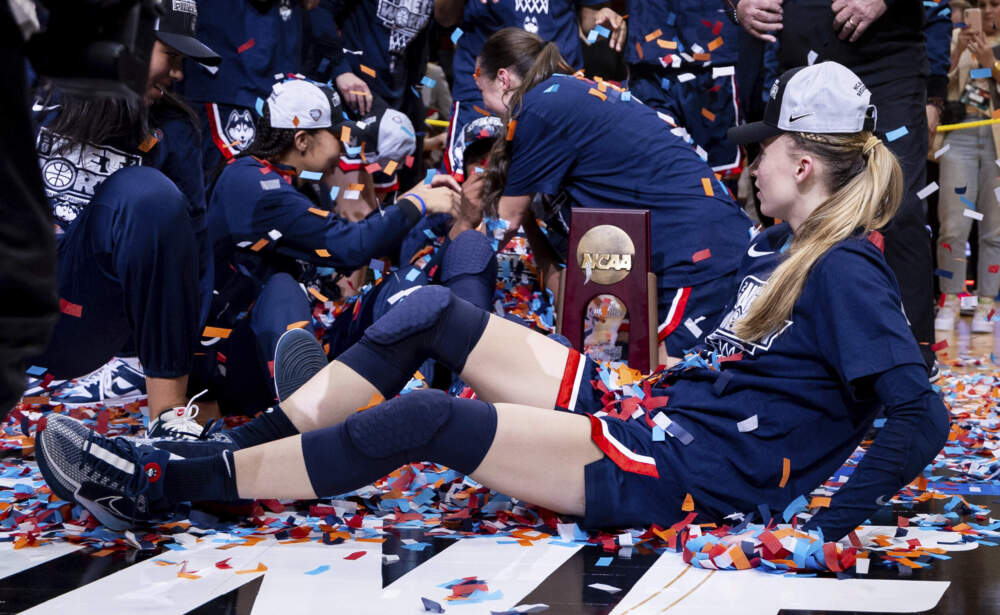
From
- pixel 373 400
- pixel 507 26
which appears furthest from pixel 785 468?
pixel 507 26

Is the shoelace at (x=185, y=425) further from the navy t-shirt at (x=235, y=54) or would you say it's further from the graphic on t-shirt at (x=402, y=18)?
the graphic on t-shirt at (x=402, y=18)

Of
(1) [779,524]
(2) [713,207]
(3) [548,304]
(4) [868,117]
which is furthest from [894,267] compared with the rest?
(1) [779,524]

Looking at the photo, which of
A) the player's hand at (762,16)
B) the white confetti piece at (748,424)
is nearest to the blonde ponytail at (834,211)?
the white confetti piece at (748,424)

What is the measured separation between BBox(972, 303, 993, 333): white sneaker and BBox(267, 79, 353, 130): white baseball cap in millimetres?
4089

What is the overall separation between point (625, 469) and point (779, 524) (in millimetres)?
334

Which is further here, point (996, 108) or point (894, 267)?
point (996, 108)

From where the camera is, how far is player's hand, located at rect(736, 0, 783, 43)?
12.8 feet

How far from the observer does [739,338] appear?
233 centimetres

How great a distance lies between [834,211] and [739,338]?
32cm

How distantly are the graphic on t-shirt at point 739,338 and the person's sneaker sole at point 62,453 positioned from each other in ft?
4.28

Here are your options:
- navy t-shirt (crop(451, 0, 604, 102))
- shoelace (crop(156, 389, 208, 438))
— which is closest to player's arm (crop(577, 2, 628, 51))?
navy t-shirt (crop(451, 0, 604, 102))

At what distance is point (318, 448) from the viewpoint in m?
2.14

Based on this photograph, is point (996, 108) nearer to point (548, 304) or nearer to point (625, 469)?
point (548, 304)

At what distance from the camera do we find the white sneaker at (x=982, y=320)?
6160 mm
